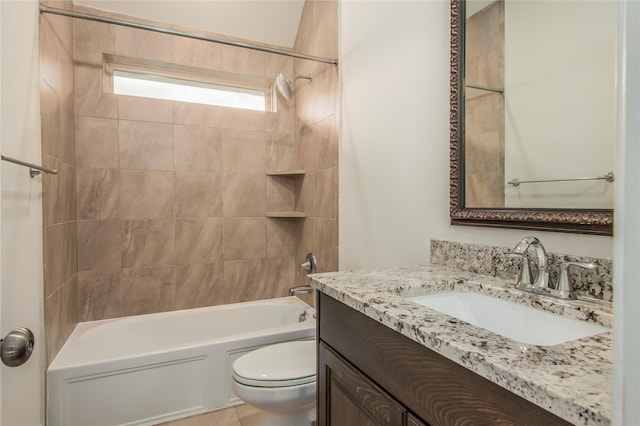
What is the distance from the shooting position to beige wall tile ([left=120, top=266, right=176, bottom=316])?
248 centimetres

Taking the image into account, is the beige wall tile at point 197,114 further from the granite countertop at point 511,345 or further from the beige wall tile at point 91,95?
the granite countertop at point 511,345

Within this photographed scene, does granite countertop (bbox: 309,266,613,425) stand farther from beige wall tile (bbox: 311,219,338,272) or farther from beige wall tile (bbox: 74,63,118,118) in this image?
beige wall tile (bbox: 74,63,118,118)

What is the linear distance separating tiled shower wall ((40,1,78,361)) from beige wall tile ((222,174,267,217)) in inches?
40.2

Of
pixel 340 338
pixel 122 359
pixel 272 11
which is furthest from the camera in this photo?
pixel 272 11

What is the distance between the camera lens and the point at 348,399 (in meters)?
0.94

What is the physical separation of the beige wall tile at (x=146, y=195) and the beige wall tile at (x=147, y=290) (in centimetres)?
42

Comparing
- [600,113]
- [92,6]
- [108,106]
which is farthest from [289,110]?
[600,113]

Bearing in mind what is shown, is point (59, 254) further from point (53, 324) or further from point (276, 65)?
point (276, 65)

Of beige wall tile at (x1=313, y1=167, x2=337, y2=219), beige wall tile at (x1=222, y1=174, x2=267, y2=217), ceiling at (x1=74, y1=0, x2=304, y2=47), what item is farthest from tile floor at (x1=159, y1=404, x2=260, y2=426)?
ceiling at (x1=74, y1=0, x2=304, y2=47)

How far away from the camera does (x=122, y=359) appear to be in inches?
71.8

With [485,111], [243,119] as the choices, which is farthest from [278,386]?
[243,119]

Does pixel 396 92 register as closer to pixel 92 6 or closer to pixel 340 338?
pixel 340 338

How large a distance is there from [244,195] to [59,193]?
124 centimetres

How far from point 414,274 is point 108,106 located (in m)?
2.40
